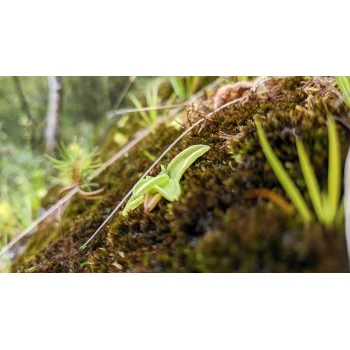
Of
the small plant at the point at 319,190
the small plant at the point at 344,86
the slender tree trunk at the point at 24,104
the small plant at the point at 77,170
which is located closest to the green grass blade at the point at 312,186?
the small plant at the point at 319,190

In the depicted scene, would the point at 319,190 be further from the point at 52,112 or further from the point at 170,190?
the point at 52,112

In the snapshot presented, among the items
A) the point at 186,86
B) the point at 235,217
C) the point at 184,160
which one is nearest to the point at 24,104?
the point at 186,86

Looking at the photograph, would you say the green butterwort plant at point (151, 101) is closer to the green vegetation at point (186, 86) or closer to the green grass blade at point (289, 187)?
the green vegetation at point (186, 86)

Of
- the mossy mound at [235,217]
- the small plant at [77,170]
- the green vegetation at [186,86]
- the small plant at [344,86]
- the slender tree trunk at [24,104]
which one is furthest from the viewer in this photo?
the slender tree trunk at [24,104]

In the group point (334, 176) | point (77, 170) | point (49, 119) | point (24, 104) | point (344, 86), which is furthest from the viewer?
point (49, 119)

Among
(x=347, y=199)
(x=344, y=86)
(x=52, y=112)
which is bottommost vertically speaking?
(x=347, y=199)

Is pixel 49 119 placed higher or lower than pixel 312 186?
higher

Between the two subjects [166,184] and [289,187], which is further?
[166,184]

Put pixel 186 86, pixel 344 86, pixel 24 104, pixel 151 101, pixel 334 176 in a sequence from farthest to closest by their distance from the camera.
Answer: pixel 24 104, pixel 151 101, pixel 186 86, pixel 344 86, pixel 334 176
